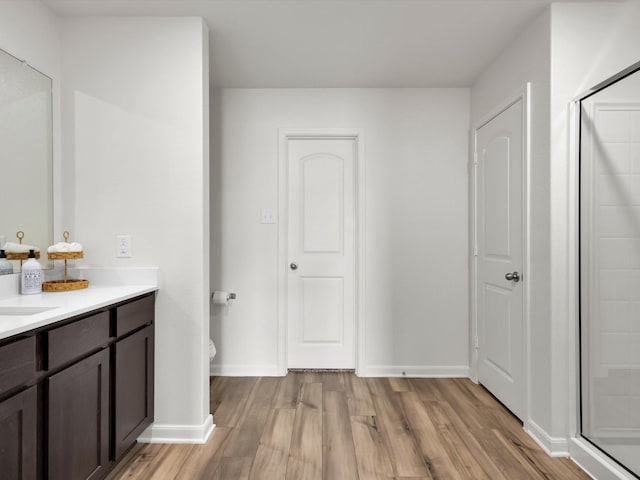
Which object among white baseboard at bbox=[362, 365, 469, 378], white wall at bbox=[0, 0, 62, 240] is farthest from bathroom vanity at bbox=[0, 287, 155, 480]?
white baseboard at bbox=[362, 365, 469, 378]

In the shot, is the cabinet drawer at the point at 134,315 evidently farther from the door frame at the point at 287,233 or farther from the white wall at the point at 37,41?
the door frame at the point at 287,233

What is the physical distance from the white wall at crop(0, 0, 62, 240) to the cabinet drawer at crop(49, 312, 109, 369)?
2.32ft

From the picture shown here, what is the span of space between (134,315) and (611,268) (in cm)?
237

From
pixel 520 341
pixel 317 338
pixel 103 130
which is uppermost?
pixel 103 130

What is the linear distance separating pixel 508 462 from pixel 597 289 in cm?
99

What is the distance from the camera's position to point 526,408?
2441mm

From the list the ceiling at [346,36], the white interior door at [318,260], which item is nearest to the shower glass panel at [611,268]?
the ceiling at [346,36]

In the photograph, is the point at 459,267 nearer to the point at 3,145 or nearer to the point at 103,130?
the point at 103,130

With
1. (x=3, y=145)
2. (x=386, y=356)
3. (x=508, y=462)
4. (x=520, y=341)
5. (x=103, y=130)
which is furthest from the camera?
(x=386, y=356)

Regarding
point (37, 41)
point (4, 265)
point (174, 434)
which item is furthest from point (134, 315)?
point (37, 41)

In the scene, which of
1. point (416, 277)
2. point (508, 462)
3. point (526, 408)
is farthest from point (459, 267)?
point (508, 462)

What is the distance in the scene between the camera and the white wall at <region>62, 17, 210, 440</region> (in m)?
2.35

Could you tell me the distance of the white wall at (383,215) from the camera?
344cm

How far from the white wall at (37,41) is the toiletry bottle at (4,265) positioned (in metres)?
0.10
